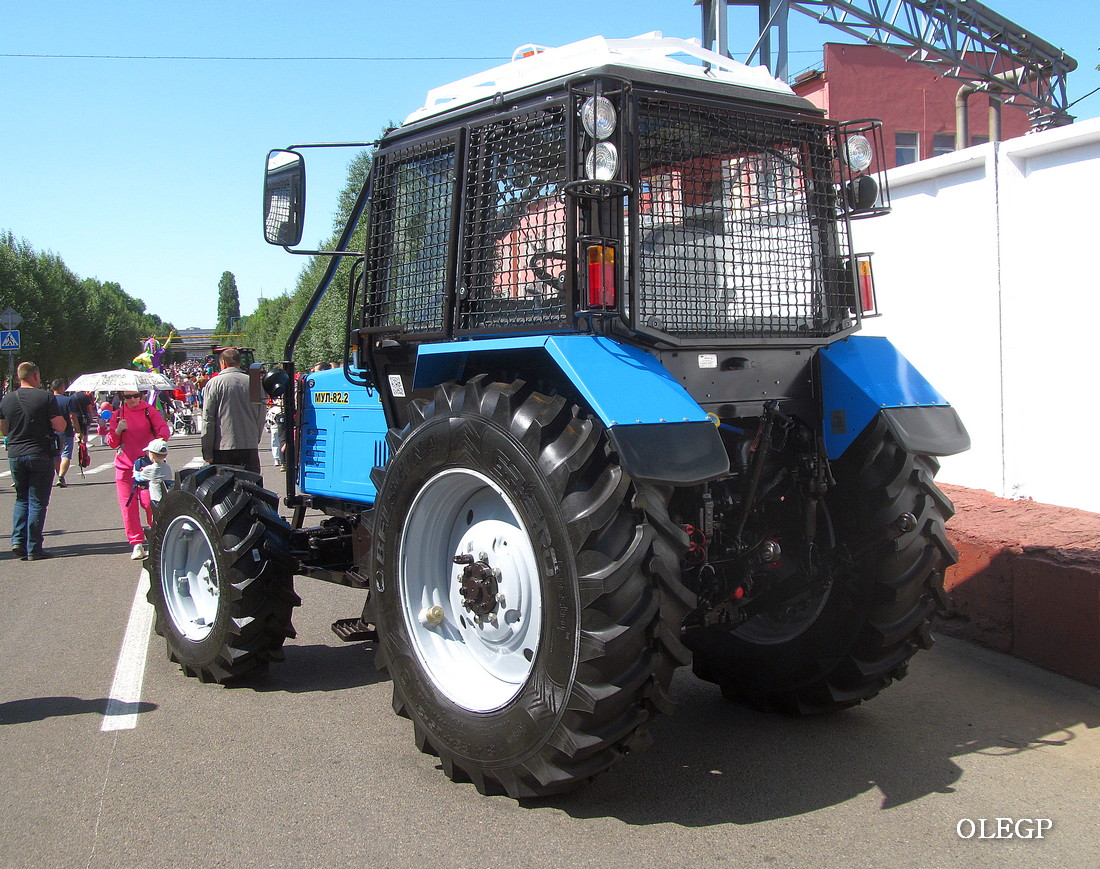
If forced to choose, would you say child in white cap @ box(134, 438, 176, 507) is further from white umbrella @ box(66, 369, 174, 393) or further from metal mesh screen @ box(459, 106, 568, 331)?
white umbrella @ box(66, 369, 174, 393)

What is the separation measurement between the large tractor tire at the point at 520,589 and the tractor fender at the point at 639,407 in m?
0.13

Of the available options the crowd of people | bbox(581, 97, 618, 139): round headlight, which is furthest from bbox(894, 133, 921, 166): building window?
bbox(581, 97, 618, 139): round headlight

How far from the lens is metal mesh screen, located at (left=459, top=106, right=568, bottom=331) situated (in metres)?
3.79

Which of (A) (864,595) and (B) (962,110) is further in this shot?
(B) (962,110)

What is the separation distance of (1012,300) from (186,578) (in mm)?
6148

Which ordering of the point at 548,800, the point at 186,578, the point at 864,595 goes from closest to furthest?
the point at 548,800 → the point at 864,595 → the point at 186,578

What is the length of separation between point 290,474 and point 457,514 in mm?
2291

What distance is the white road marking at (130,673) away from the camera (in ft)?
15.5

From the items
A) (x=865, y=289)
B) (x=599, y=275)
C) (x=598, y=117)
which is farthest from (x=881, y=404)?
(x=598, y=117)

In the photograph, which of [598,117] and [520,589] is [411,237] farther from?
[520,589]

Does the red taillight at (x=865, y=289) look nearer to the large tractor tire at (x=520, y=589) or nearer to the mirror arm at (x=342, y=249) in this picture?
the large tractor tire at (x=520, y=589)

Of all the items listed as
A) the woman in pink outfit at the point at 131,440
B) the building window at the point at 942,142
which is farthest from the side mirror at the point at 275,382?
the building window at the point at 942,142

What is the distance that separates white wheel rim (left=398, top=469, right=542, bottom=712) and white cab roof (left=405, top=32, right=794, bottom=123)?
165 cm

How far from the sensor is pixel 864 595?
411cm
